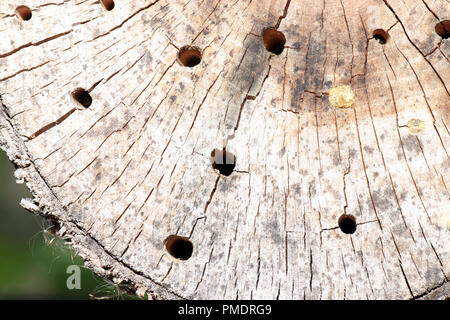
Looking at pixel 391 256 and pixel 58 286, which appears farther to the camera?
pixel 58 286

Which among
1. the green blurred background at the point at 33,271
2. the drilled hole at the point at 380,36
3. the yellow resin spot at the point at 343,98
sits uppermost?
the drilled hole at the point at 380,36

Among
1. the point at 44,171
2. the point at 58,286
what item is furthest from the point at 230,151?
the point at 58,286

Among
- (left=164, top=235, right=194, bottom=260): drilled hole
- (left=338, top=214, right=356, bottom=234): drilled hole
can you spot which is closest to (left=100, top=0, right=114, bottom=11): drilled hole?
(left=164, top=235, right=194, bottom=260): drilled hole

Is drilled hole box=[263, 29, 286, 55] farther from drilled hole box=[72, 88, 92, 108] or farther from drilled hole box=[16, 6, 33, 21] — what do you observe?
drilled hole box=[16, 6, 33, 21]

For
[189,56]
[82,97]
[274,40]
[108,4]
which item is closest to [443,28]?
[274,40]

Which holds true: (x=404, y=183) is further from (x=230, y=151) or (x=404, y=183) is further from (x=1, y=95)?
(x=1, y=95)

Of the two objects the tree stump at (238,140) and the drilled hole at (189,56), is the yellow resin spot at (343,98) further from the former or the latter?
the drilled hole at (189,56)

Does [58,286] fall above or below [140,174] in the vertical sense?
below

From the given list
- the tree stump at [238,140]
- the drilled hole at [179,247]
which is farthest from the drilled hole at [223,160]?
the drilled hole at [179,247]
